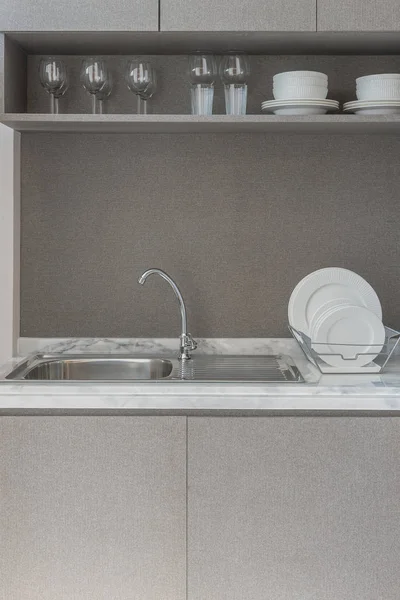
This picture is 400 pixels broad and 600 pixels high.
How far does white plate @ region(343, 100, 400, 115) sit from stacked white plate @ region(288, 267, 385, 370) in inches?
19.0

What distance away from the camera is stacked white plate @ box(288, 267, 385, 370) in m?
2.21

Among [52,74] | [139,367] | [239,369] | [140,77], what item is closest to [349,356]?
[239,369]

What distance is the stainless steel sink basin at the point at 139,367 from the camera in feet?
7.57

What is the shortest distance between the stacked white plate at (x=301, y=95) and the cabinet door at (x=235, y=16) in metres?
0.14

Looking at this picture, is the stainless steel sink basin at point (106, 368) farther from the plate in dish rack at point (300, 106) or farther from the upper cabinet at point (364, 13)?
the upper cabinet at point (364, 13)

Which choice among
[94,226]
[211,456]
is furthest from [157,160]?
[211,456]

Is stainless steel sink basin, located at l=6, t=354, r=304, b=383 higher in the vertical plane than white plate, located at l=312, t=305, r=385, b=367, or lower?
lower

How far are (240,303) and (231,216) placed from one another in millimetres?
291

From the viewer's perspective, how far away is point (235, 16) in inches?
86.7

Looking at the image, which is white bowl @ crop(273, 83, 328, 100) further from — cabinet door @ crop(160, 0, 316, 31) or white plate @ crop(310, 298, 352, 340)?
white plate @ crop(310, 298, 352, 340)

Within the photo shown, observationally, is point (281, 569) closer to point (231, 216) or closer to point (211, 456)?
point (211, 456)

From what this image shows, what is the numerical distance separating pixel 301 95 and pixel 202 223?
1.80 ft

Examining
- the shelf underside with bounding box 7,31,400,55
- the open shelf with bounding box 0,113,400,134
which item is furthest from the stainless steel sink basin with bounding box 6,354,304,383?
the shelf underside with bounding box 7,31,400,55

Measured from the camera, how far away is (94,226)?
2.59 m
